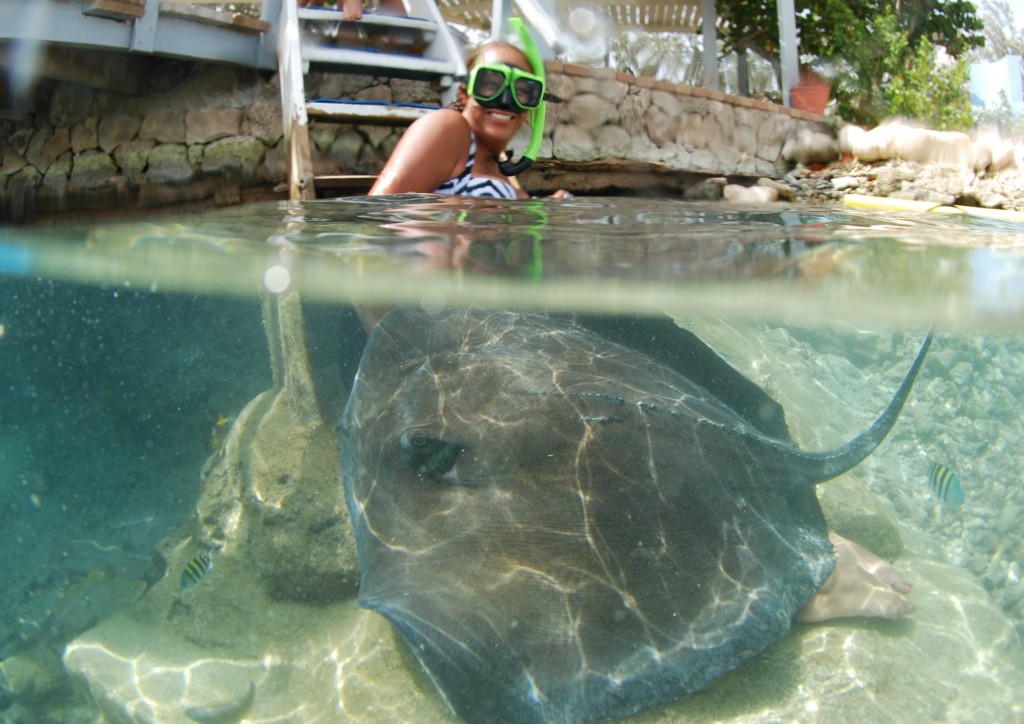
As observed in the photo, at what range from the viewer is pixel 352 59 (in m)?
8.61

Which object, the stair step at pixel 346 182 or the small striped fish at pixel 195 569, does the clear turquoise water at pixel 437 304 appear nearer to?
the small striped fish at pixel 195 569

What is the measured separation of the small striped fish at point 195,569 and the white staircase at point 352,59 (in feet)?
15.5

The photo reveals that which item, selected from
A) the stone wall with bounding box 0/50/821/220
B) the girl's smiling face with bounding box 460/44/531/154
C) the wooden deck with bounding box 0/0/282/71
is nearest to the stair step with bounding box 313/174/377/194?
the stone wall with bounding box 0/50/821/220

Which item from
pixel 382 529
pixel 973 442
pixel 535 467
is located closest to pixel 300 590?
pixel 382 529

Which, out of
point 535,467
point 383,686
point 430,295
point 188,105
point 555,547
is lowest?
point 383,686

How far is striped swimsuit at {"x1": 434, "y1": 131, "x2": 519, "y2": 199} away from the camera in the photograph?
696 centimetres

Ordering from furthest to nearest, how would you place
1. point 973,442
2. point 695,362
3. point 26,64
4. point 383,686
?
1. point 26,64
2. point 973,442
3. point 695,362
4. point 383,686

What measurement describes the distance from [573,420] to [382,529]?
1.22m

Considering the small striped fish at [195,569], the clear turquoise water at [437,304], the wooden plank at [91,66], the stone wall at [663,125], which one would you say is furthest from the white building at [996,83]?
the small striped fish at [195,569]

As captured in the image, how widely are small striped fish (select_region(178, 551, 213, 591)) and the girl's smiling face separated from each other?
4498 millimetres

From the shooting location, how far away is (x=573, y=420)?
164 inches

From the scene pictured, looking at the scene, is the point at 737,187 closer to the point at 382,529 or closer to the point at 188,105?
the point at 188,105

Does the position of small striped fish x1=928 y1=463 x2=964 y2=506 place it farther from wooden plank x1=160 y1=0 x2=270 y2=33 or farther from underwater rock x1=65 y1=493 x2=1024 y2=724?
wooden plank x1=160 y1=0 x2=270 y2=33

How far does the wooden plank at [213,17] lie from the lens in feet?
27.9
